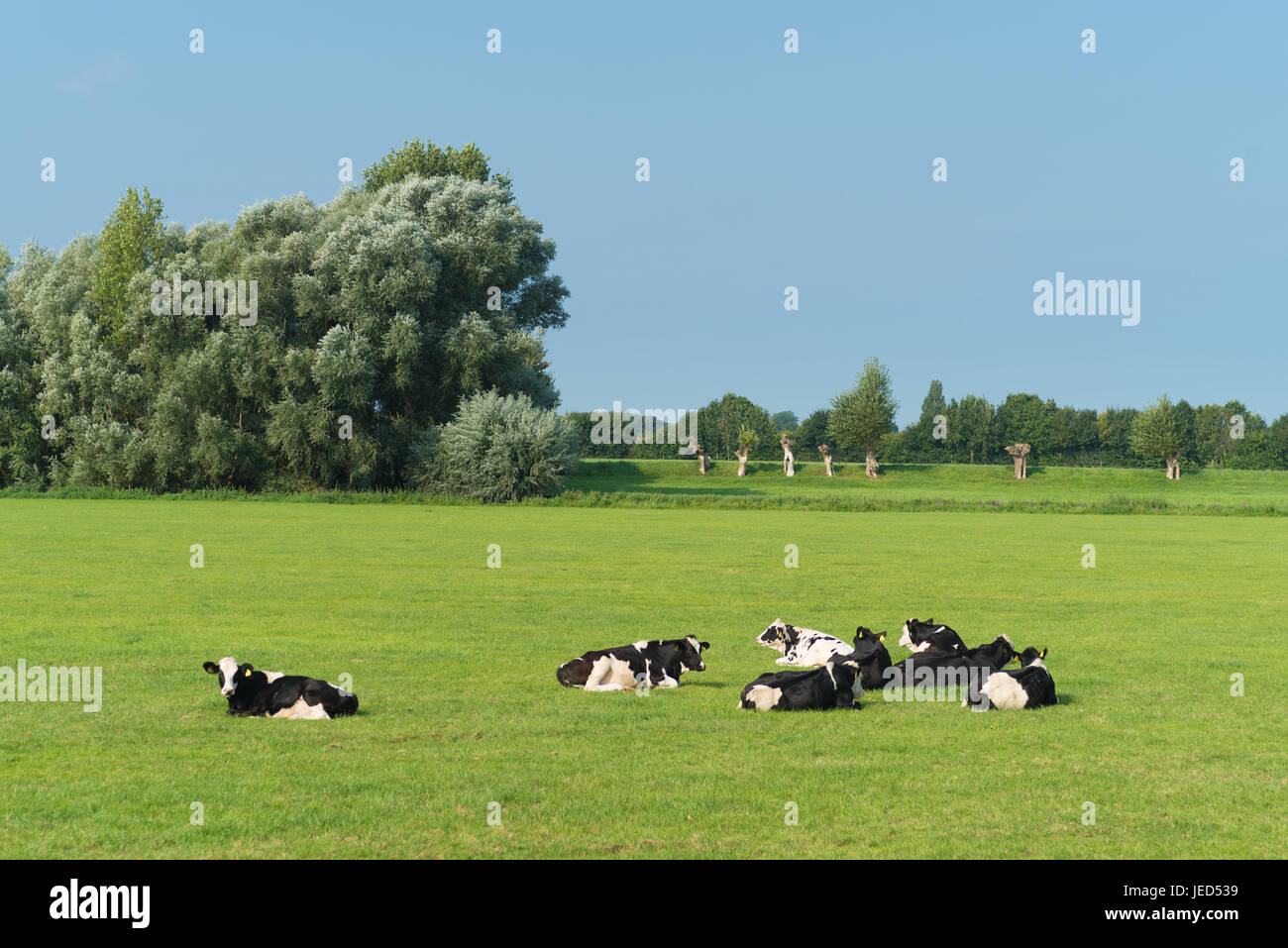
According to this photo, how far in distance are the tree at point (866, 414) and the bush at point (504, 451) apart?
6319 cm

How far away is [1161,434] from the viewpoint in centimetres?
12800

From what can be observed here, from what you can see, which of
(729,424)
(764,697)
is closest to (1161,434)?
(729,424)

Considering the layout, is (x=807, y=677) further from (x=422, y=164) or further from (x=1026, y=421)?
(x=1026, y=421)

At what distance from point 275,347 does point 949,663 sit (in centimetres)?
6546

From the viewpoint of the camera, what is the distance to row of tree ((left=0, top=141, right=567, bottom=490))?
71312 mm

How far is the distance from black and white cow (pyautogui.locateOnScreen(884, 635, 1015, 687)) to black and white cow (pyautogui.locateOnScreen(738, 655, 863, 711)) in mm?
1060

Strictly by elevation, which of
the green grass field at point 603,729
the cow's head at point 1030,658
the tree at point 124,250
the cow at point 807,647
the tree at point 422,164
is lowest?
the green grass field at point 603,729

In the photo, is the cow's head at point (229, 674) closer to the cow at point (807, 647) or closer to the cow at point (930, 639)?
the cow at point (807, 647)

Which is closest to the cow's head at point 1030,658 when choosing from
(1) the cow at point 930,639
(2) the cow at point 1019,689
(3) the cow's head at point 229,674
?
(2) the cow at point 1019,689

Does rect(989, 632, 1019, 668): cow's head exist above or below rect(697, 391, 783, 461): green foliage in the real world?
below

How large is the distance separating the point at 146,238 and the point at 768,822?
81697mm

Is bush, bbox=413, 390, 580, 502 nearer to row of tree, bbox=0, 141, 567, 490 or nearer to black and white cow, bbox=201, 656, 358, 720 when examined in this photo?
row of tree, bbox=0, 141, 567, 490

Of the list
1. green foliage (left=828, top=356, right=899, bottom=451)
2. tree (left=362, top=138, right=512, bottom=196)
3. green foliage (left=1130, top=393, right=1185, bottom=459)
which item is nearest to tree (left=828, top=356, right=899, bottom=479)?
green foliage (left=828, top=356, right=899, bottom=451)

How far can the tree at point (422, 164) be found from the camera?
93438mm
